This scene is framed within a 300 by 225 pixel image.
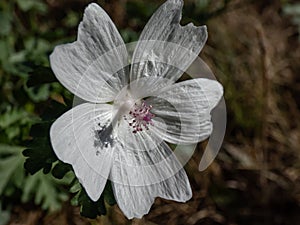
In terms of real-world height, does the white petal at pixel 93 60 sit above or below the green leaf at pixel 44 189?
above

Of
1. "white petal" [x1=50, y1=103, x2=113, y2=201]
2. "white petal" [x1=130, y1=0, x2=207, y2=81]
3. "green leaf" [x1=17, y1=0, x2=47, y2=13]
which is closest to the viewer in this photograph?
"white petal" [x1=50, y1=103, x2=113, y2=201]

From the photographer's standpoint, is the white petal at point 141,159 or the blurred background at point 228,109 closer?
the white petal at point 141,159

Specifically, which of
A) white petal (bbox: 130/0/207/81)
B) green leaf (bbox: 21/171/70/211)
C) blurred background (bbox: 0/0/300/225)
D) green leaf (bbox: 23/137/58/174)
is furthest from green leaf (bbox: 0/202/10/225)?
white petal (bbox: 130/0/207/81)

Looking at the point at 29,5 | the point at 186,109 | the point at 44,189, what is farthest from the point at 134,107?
the point at 29,5

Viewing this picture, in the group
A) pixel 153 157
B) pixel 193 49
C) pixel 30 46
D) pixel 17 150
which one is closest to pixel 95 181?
pixel 153 157

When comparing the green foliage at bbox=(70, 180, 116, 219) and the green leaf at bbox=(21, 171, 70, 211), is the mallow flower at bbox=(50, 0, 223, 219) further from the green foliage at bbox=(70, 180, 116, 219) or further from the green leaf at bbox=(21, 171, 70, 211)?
the green leaf at bbox=(21, 171, 70, 211)

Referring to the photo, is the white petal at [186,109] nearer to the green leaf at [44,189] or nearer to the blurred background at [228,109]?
the blurred background at [228,109]

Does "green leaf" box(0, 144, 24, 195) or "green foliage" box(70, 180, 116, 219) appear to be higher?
"green foliage" box(70, 180, 116, 219)

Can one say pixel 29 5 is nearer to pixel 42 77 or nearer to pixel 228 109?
pixel 42 77

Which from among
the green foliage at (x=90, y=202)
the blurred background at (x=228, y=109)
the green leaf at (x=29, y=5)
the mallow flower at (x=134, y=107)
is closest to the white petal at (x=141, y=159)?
the mallow flower at (x=134, y=107)
